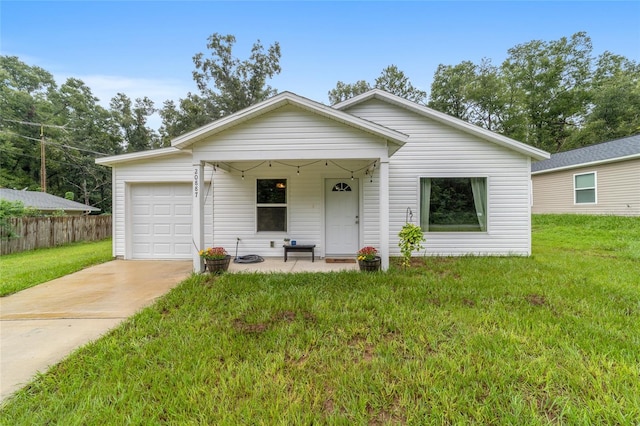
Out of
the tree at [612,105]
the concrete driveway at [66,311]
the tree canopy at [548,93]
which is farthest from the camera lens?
the tree canopy at [548,93]

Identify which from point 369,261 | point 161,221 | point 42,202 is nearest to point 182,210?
point 161,221

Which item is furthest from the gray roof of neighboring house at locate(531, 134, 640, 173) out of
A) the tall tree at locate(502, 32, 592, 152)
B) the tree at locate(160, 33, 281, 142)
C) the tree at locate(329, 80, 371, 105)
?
the tree at locate(160, 33, 281, 142)

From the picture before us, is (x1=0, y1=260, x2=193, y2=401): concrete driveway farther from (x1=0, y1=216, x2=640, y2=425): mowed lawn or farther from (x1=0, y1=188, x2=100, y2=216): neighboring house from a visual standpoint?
(x1=0, y1=188, x2=100, y2=216): neighboring house

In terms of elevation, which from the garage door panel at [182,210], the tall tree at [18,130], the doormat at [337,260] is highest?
the tall tree at [18,130]

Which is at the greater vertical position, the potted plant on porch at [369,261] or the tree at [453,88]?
the tree at [453,88]

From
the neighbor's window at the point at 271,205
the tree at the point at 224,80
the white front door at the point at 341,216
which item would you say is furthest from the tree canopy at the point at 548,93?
the neighbor's window at the point at 271,205

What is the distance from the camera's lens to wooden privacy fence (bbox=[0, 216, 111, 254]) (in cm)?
848

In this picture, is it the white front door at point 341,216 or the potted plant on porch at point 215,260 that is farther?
the white front door at point 341,216

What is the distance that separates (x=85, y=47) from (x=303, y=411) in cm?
1422

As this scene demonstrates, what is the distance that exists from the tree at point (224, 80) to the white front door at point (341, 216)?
54.0 ft

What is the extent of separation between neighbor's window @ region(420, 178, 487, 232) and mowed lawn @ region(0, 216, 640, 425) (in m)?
2.67

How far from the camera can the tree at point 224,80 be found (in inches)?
789

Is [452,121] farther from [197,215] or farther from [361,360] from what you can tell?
[197,215]

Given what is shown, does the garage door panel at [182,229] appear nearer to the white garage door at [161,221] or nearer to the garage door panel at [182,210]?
the white garage door at [161,221]
